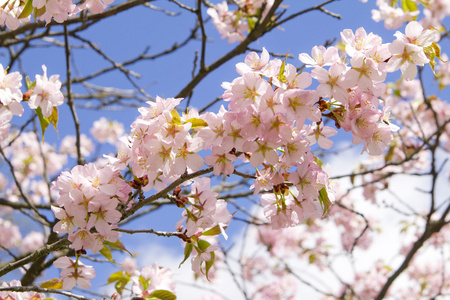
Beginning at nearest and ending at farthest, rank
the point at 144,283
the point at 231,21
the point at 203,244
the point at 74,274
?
the point at 203,244, the point at 74,274, the point at 144,283, the point at 231,21

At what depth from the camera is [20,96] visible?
4.20ft

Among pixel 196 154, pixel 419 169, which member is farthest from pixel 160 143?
pixel 419 169

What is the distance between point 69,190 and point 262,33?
1.78 meters

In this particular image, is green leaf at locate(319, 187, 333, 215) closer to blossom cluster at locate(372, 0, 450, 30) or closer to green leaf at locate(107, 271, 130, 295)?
green leaf at locate(107, 271, 130, 295)

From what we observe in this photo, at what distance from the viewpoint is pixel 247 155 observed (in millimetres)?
1169

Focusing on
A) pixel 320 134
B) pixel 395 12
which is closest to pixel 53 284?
pixel 320 134

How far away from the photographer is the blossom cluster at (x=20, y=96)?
1.26 m

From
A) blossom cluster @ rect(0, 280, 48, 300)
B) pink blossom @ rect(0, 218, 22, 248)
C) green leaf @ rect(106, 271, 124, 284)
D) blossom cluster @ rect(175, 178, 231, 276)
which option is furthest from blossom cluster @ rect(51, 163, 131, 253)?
pink blossom @ rect(0, 218, 22, 248)

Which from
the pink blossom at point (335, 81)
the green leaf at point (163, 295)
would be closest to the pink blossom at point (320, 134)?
the pink blossom at point (335, 81)

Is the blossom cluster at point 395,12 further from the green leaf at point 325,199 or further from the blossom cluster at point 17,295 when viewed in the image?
the blossom cluster at point 17,295

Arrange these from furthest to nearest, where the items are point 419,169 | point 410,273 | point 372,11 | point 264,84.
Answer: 1. point 410,273
2. point 419,169
3. point 372,11
4. point 264,84

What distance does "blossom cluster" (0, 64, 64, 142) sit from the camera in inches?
49.6

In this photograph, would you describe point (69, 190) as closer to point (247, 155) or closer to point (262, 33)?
point (247, 155)

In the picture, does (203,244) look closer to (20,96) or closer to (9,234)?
(20,96)
